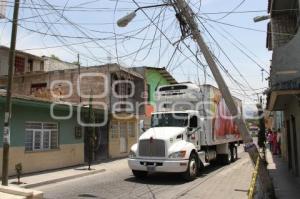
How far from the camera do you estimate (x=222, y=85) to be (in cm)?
1023

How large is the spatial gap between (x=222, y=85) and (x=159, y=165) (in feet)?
17.1

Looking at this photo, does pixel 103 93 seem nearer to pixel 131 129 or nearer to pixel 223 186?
pixel 131 129

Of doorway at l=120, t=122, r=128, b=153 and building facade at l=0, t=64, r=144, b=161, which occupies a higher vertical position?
building facade at l=0, t=64, r=144, b=161

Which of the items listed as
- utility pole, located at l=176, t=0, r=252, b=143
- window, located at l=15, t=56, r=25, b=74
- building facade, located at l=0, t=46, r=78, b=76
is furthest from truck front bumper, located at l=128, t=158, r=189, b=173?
window, located at l=15, t=56, r=25, b=74

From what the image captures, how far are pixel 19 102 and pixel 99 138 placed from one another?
892 cm

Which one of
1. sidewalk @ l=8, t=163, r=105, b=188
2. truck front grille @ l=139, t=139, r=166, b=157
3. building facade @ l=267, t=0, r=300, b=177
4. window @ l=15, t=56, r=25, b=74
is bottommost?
sidewalk @ l=8, t=163, r=105, b=188

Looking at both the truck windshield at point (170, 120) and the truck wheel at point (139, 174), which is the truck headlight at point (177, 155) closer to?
the truck wheel at point (139, 174)

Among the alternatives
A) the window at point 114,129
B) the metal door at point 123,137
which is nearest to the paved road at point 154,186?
the window at point 114,129

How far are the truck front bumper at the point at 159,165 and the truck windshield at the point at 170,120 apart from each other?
6.81ft

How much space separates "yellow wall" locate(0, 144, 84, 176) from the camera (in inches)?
650

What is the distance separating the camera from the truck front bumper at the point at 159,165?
1412 centimetres

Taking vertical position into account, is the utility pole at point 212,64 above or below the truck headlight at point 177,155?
above

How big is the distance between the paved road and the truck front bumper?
0.51 meters

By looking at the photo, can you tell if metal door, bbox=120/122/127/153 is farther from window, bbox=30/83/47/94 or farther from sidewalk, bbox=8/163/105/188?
sidewalk, bbox=8/163/105/188
